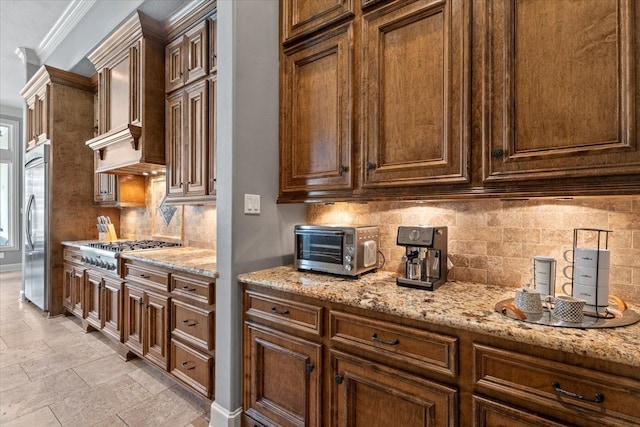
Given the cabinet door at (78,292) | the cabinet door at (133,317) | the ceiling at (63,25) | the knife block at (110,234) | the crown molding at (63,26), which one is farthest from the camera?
the knife block at (110,234)

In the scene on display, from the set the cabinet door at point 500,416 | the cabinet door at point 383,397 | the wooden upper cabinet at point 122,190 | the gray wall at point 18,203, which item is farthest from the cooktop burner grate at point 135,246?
the gray wall at point 18,203

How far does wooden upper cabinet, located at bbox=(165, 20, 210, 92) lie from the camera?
8.07ft

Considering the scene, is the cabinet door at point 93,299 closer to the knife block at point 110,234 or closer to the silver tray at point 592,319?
the knife block at point 110,234

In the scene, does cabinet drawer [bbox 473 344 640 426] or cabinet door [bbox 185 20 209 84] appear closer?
cabinet drawer [bbox 473 344 640 426]

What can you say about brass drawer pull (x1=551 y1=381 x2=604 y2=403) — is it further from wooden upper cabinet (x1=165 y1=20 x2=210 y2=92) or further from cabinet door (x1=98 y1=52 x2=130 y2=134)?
cabinet door (x1=98 y1=52 x2=130 y2=134)

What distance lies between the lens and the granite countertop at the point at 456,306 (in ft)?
3.03

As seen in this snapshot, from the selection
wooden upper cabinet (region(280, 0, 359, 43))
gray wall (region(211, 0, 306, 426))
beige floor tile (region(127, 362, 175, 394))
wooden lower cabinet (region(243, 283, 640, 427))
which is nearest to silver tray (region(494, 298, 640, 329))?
wooden lower cabinet (region(243, 283, 640, 427))

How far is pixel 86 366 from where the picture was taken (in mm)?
2643

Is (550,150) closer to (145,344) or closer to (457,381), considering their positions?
(457,381)

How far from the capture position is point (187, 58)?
2.63m

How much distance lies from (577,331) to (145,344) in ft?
8.80

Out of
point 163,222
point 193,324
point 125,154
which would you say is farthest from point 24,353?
point 193,324

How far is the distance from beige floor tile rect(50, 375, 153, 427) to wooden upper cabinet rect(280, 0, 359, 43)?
2.62 meters

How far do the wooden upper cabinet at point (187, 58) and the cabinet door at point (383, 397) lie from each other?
7.56 feet
